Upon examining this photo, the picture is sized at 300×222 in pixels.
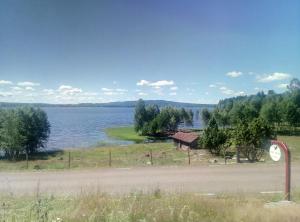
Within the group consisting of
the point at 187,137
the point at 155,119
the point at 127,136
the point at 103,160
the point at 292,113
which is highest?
the point at 292,113

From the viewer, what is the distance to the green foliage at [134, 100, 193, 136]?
338ft

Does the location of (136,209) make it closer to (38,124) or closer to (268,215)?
(268,215)

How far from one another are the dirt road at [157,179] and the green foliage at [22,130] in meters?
39.9

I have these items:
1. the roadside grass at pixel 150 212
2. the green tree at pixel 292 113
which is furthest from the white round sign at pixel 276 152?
the green tree at pixel 292 113

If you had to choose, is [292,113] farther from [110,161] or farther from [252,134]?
[110,161]

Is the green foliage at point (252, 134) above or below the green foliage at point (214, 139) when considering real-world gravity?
above

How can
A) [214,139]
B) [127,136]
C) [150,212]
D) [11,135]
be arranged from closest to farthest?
1. [150,212]
2. [214,139]
3. [11,135]
4. [127,136]

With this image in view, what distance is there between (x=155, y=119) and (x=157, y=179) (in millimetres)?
90094

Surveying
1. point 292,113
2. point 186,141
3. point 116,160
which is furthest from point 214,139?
point 292,113

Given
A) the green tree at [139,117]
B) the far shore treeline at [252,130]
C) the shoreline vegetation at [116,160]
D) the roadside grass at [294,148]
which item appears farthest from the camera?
the green tree at [139,117]

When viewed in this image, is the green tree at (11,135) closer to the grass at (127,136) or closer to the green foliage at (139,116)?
the grass at (127,136)

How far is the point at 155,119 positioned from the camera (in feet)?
346

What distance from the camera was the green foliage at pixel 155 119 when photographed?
102875 mm

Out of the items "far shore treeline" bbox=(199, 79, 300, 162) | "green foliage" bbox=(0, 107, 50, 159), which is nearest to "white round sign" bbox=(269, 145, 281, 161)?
"far shore treeline" bbox=(199, 79, 300, 162)
